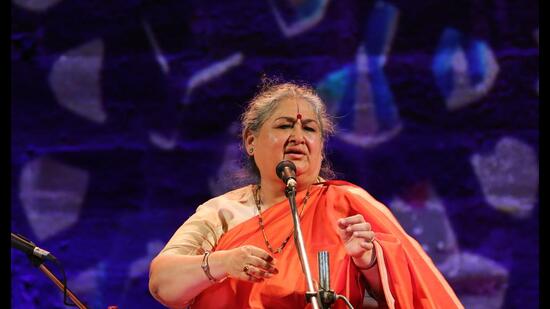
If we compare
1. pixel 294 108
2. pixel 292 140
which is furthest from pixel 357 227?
pixel 294 108

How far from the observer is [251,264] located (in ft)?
7.58

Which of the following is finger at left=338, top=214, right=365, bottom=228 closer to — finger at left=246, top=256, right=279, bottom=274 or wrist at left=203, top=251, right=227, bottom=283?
finger at left=246, top=256, right=279, bottom=274

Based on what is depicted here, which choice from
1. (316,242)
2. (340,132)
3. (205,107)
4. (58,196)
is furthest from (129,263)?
(316,242)

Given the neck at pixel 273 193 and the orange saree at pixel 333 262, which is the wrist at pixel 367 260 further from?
the neck at pixel 273 193

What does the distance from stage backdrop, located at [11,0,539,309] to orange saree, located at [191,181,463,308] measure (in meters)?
0.97

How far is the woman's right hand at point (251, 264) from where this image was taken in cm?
228

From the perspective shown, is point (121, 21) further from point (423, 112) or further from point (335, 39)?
point (423, 112)

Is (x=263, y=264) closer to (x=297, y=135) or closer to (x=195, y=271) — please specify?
(x=195, y=271)

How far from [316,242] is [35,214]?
1.78 m

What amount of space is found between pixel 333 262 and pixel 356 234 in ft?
0.89

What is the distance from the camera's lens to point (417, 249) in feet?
8.43

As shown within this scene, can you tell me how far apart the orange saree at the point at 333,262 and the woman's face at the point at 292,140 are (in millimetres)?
107

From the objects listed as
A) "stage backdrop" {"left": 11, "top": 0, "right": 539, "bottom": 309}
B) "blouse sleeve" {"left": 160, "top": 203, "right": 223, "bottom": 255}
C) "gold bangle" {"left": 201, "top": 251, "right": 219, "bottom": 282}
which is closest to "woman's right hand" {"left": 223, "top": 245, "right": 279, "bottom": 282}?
"gold bangle" {"left": 201, "top": 251, "right": 219, "bottom": 282}

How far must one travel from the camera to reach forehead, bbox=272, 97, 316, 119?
112 inches
